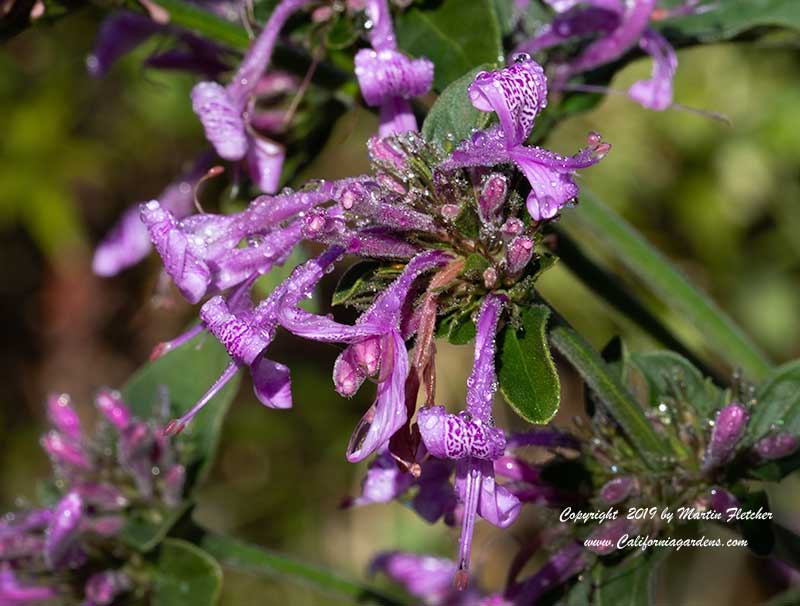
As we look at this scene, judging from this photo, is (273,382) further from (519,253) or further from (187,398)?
(187,398)

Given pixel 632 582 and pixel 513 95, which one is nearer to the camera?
pixel 513 95

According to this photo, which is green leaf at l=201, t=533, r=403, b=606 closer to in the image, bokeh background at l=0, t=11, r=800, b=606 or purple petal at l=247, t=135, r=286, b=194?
purple petal at l=247, t=135, r=286, b=194

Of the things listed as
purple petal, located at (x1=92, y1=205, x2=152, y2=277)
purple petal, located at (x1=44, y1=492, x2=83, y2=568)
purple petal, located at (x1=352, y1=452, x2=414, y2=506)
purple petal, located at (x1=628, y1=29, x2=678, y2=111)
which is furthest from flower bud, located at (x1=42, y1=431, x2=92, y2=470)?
purple petal, located at (x1=628, y1=29, x2=678, y2=111)

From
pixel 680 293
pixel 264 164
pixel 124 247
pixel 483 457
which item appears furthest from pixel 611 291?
pixel 124 247

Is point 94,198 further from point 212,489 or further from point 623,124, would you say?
point 623,124

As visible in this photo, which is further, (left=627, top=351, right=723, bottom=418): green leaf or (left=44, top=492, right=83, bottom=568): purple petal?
(left=44, top=492, right=83, bottom=568): purple petal
